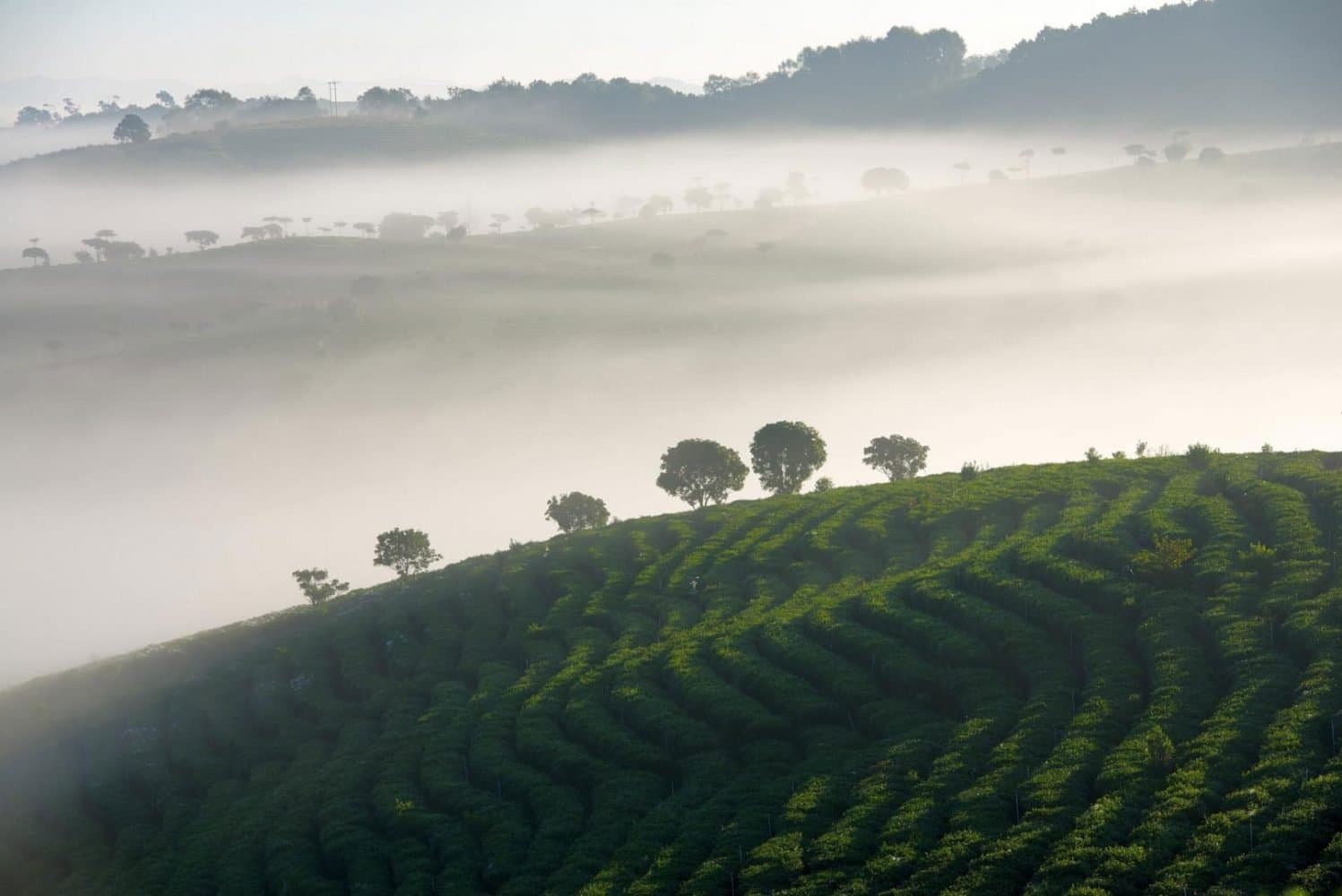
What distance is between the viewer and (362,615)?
102688mm

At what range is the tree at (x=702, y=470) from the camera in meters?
152

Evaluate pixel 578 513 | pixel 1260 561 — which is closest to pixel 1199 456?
pixel 1260 561

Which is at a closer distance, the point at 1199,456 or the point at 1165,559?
the point at 1165,559

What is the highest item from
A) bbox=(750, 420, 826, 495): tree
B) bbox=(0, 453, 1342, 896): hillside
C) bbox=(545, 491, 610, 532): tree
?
bbox=(750, 420, 826, 495): tree

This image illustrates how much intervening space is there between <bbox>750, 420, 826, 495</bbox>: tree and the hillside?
43.1m

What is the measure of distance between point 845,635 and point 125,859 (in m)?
43.1

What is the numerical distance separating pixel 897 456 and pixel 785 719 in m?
95.7

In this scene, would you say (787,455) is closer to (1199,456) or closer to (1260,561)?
(1199,456)

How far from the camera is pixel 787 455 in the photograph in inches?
5969

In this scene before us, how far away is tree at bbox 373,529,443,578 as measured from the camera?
492ft

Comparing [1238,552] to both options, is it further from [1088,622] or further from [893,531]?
[893,531]

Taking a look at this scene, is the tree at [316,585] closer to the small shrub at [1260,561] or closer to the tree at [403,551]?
the tree at [403,551]

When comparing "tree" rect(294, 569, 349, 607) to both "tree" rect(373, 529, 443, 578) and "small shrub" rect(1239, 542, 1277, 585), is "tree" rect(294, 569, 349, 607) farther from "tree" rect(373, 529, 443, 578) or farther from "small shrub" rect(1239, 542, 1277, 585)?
"small shrub" rect(1239, 542, 1277, 585)

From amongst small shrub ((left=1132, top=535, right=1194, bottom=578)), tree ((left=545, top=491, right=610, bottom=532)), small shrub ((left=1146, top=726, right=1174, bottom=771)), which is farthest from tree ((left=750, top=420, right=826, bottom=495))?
small shrub ((left=1146, top=726, right=1174, bottom=771))
